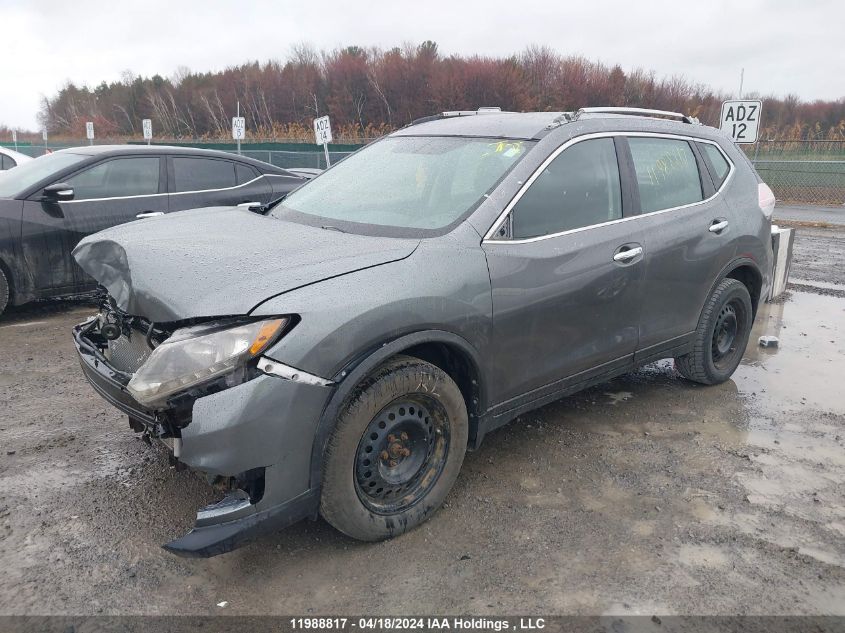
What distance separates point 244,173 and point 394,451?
5454 millimetres

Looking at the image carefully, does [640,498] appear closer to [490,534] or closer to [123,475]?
[490,534]

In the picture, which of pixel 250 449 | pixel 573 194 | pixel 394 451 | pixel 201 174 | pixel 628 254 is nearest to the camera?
pixel 250 449

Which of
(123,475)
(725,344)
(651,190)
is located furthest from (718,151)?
(123,475)

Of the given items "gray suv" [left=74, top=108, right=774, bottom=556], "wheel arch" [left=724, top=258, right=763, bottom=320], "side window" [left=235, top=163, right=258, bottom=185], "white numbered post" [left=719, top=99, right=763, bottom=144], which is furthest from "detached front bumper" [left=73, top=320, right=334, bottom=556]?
"white numbered post" [left=719, top=99, right=763, bottom=144]

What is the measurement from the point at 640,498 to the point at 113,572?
2420 mm

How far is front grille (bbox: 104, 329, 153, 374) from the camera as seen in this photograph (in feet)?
9.53

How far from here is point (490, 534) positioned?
3068 mm

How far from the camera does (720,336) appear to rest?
4.91 m

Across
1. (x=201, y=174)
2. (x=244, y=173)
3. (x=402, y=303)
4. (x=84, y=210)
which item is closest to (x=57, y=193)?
(x=84, y=210)

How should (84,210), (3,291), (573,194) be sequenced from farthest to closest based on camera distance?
1. (84,210)
2. (3,291)
3. (573,194)

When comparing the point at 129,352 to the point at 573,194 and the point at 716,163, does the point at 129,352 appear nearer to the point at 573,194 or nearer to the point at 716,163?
the point at 573,194

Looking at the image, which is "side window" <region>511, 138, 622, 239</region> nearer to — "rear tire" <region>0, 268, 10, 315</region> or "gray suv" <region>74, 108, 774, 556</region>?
"gray suv" <region>74, 108, 774, 556</region>

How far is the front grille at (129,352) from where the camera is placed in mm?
2904

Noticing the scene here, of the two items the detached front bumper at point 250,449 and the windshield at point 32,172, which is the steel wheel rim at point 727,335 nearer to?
the detached front bumper at point 250,449
